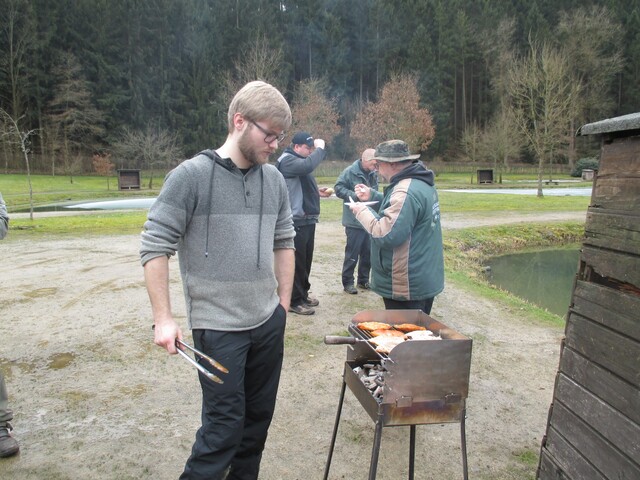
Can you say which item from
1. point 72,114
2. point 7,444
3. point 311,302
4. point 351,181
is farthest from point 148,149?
point 7,444

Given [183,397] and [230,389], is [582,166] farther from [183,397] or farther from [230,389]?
[230,389]

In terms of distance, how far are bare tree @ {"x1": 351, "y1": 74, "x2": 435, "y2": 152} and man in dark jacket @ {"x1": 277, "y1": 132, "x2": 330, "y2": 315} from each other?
31.9 meters

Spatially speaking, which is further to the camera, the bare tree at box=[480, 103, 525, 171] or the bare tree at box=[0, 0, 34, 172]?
the bare tree at box=[0, 0, 34, 172]

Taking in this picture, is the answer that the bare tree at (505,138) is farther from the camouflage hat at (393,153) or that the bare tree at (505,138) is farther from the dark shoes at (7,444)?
the dark shoes at (7,444)

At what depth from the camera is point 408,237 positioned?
3467 millimetres

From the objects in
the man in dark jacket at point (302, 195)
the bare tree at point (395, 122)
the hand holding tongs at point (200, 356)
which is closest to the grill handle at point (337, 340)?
the hand holding tongs at point (200, 356)

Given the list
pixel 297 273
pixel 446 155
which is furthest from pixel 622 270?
pixel 446 155

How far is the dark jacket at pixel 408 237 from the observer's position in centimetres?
342

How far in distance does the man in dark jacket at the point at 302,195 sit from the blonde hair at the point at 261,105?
3.25m

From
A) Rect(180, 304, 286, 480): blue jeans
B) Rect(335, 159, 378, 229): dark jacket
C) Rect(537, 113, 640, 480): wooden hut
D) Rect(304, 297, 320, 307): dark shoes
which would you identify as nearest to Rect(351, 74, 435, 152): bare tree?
Rect(335, 159, 378, 229): dark jacket

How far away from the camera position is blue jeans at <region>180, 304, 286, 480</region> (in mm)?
2229

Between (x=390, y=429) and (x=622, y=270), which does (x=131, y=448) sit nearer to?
(x=390, y=429)

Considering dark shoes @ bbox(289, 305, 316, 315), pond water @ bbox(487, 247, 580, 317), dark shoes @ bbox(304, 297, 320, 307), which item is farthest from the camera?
pond water @ bbox(487, 247, 580, 317)

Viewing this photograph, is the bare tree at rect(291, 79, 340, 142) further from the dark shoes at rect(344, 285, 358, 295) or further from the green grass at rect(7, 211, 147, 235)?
the dark shoes at rect(344, 285, 358, 295)
